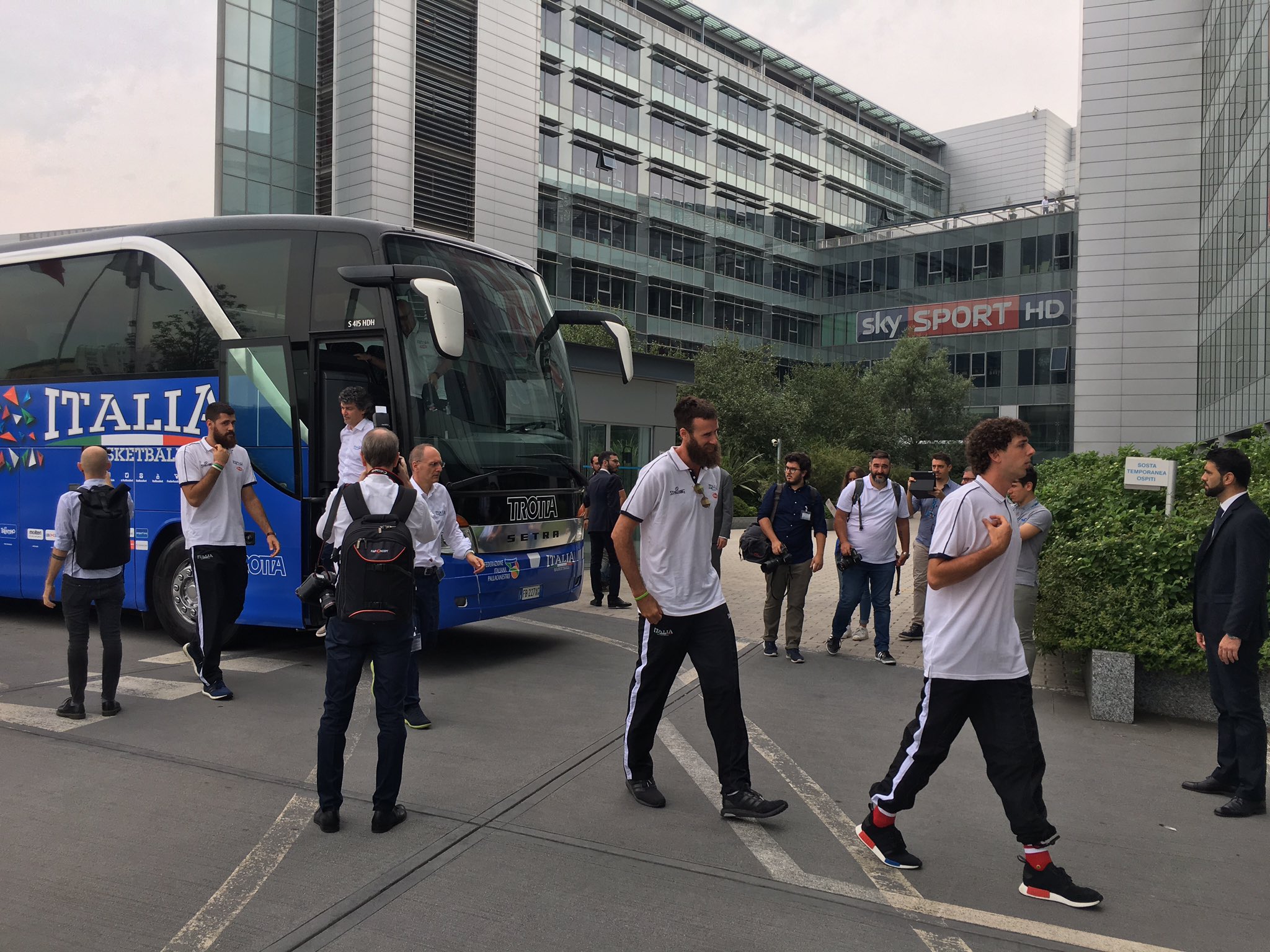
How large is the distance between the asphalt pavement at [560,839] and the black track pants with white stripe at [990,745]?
13.1 inches

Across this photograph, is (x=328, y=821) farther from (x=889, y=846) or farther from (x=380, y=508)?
(x=889, y=846)

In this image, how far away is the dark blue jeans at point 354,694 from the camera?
15.0 ft

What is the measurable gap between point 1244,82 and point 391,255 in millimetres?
26595

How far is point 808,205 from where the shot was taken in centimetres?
6819

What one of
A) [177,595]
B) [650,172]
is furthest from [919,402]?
[177,595]

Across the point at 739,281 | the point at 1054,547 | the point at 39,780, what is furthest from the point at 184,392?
the point at 739,281

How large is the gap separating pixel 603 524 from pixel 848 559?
3.75 metres

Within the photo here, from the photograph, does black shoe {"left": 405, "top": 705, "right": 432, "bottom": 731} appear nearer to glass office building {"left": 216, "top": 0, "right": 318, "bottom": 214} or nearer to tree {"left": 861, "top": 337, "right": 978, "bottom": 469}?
glass office building {"left": 216, "top": 0, "right": 318, "bottom": 214}

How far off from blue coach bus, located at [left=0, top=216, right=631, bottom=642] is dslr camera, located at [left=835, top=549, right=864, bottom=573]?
8.11 ft

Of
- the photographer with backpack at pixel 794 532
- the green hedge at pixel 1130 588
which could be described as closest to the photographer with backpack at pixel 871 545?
the photographer with backpack at pixel 794 532

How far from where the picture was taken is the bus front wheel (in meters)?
8.93

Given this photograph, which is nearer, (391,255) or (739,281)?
(391,255)

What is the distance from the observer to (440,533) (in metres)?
6.98

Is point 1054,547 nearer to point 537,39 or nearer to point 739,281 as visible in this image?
point 537,39
